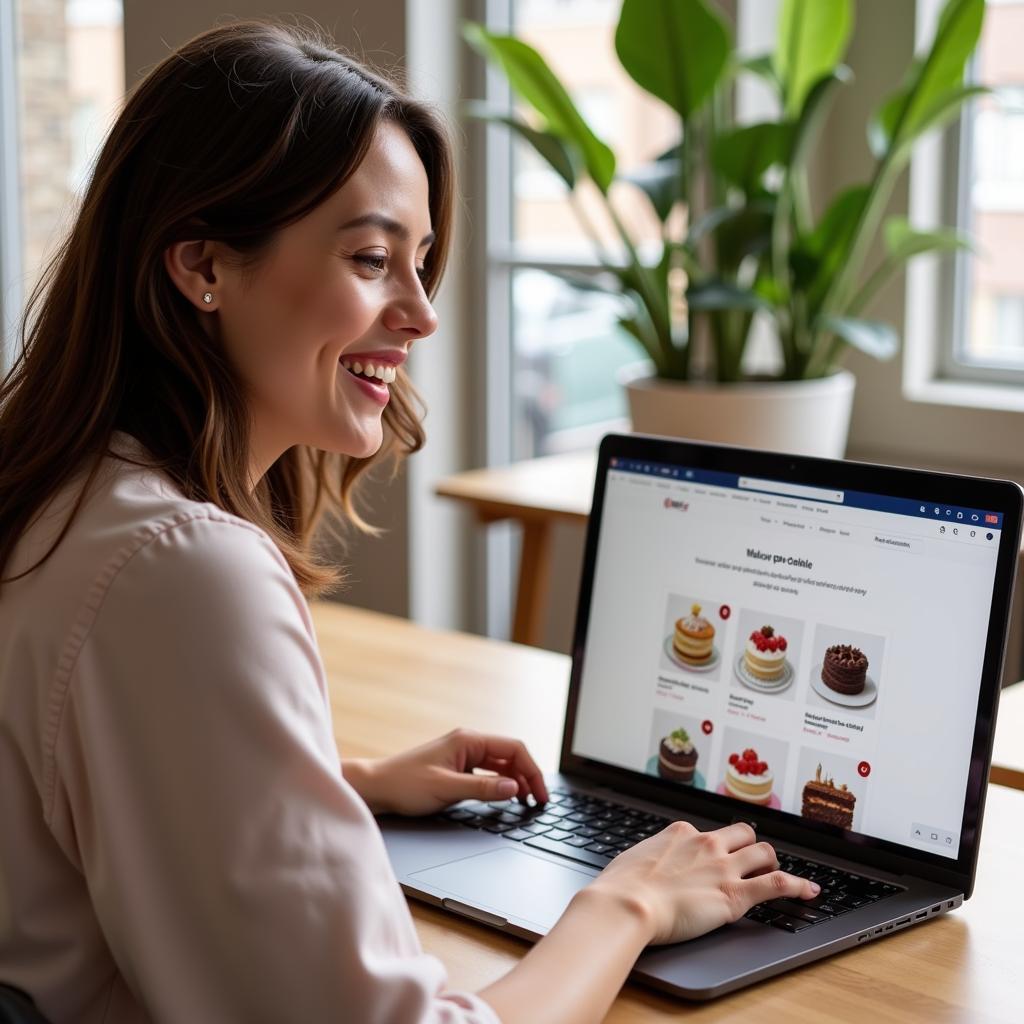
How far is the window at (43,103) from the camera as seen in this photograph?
380 centimetres

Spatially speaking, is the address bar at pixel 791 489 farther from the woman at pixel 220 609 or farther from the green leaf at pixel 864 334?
the green leaf at pixel 864 334

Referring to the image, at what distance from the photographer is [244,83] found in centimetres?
94

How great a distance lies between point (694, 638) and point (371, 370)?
0.32m

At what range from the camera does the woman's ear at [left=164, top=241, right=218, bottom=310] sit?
935 millimetres

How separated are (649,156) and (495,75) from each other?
1.22 feet

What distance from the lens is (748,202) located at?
90.4 inches

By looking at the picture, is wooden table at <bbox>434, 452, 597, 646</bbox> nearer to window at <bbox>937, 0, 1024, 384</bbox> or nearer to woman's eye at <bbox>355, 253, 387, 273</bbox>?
window at <bbox>937, 0, 1024, 384</bbox>

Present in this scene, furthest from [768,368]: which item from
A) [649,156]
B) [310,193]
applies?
[310,193]

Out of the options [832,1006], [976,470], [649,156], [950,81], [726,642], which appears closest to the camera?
[832,1006]

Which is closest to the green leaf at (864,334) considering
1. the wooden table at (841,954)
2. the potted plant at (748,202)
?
the potted plant at (748,202)

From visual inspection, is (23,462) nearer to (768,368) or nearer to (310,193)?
(310,193)

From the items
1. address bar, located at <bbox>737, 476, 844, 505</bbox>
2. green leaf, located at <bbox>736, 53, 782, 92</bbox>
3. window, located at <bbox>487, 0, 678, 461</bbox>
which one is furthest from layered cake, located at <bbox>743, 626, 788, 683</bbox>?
window, located at <bbox>487, 0, 678, 461</bbox>

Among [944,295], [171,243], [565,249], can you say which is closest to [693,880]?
[171,243]

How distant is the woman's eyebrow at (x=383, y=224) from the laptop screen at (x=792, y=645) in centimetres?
29
